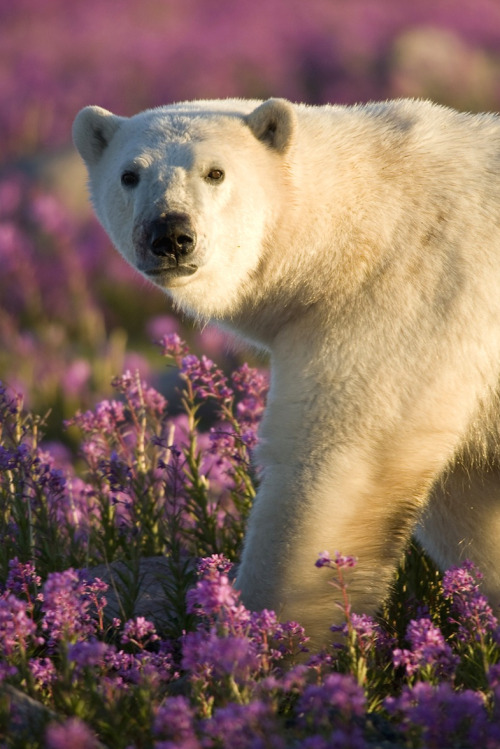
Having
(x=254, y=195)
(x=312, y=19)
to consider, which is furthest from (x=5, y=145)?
(x=254, y=195)

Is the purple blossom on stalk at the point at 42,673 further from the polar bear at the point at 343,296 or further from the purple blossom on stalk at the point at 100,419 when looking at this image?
the purple blossom on stalk at the point at 100,419

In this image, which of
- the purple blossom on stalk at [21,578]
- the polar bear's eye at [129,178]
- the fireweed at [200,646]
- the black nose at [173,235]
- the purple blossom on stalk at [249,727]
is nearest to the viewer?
the purple blossom on stalk at [249,727]

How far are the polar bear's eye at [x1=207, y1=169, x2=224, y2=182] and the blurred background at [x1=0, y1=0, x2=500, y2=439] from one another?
5082mm

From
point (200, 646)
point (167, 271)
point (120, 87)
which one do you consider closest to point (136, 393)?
point (167, 271)

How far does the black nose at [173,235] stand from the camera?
11.6 ft

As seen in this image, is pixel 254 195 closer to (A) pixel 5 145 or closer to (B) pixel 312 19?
(A) pixel 5 145

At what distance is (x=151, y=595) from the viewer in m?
3.94

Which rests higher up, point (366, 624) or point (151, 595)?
point (151, 595)

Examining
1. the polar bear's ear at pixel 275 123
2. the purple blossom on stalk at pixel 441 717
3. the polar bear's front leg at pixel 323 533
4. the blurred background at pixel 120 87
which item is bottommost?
the purple blossom on stalk at pixel 441 717

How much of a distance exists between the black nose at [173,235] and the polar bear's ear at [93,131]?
30.9 inches

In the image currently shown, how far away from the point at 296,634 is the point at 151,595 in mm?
924

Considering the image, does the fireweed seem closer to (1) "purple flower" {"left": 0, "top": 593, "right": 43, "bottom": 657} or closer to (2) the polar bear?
(1) "purple flower" {"left": 0, "top": 593, "right": 43, "bottom": 657}

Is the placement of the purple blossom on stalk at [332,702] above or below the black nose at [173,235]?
below

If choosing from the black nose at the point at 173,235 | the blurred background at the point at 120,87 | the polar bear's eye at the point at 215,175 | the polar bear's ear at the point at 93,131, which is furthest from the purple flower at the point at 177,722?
the blurred background at the point at 120,87
